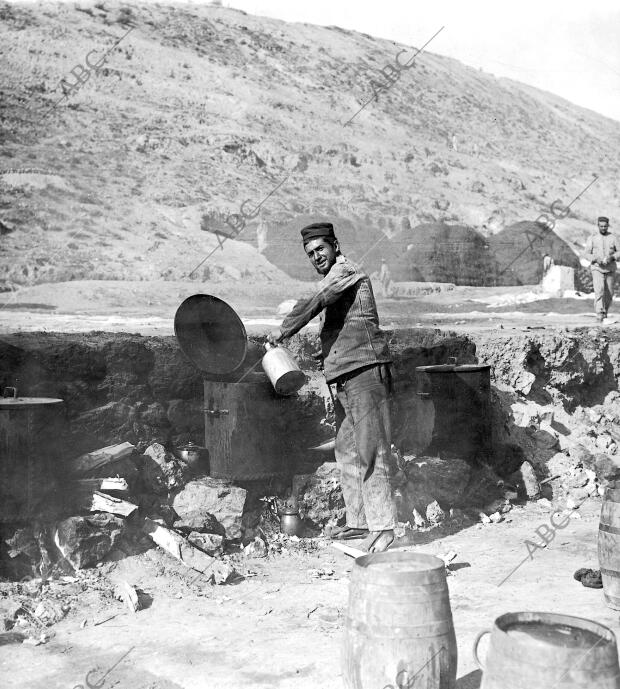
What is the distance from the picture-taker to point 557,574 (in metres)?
5.61

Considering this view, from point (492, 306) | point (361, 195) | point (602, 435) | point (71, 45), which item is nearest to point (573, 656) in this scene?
point (602, 435)

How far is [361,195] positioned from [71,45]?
62.7ft

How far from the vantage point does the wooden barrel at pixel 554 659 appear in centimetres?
273

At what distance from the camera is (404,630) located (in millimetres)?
3232

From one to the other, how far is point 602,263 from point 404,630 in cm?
1197

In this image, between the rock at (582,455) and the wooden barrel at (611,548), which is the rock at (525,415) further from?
the wooden barrel at (611,548)

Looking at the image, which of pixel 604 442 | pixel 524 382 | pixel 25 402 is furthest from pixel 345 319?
pixel 604 442

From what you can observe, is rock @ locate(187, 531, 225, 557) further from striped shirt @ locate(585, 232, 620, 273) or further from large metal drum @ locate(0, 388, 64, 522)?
striped shirt @ locate(585, 232, 620, 273)

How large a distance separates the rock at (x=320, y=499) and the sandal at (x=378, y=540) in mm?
876

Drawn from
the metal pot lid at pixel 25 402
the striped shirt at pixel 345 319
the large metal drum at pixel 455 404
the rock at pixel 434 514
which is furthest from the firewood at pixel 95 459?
the large metal drum at pixel 455 404

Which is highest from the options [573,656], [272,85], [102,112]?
[272,85]

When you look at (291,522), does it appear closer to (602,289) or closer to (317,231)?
(317,231)

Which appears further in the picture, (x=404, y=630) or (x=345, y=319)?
(x=345, y=319)

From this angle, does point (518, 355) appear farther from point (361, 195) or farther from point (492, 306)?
point (361, 195)
